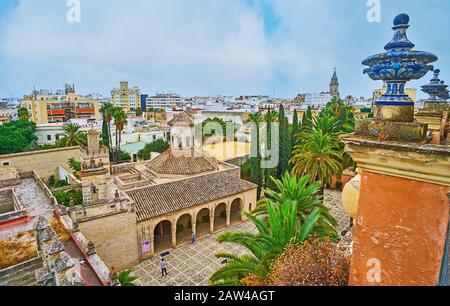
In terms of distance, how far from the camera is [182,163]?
80.1 ft

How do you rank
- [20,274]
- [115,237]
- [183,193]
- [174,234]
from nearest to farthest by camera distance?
1. [20,274]
2. [115,237]
3. [174,234]
4. [183,193]

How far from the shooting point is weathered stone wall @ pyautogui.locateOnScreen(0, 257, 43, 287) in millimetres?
8859

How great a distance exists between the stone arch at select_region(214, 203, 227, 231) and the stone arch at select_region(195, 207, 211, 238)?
70 cm

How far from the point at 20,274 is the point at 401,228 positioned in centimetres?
1131

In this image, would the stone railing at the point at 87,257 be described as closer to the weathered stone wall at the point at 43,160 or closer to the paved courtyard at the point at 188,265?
the paved courtyard at the point at 188,265

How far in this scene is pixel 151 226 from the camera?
58.9 ft

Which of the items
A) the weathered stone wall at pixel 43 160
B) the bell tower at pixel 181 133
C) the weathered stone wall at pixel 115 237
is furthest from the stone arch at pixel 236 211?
the weathered stone wall at pixel 43 160

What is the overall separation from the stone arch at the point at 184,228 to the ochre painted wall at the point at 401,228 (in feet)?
58.5

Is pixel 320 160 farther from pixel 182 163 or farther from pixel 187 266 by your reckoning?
pixel 182 163

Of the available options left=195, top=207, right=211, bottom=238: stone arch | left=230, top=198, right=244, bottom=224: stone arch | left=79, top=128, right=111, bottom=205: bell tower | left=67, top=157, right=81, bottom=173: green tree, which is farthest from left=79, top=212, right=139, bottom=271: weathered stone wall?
left=67, top=157, right=81, bottom=173: green tree

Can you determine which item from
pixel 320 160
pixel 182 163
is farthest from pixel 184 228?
pixel 320 160

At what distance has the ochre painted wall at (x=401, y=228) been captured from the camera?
3.37 meters

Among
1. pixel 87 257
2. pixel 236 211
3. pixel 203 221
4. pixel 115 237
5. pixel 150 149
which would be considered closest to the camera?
pixel 87 257
